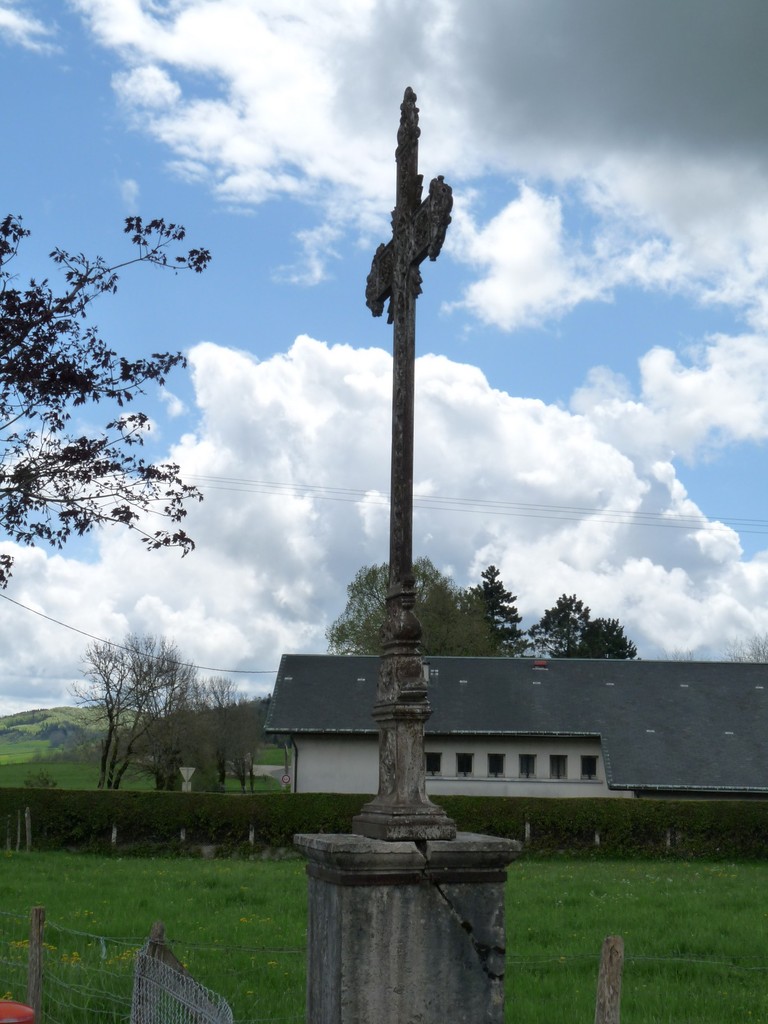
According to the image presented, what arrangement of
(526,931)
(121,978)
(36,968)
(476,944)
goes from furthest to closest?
(526,931), (121,978), (36,968), (476,944)

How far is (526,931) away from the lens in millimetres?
14031

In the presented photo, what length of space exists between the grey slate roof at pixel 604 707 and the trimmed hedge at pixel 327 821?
4416mm

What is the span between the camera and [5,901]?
17.0 m

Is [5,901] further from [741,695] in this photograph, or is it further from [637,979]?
[741,695]

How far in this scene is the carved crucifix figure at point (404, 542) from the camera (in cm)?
Answer: 557

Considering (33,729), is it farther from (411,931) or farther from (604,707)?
(411,931)

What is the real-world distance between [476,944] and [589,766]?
36486 mm

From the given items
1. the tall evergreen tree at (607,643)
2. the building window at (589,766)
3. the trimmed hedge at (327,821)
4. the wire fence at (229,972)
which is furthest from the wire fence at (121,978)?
the tall evergreen tree at (607,643)

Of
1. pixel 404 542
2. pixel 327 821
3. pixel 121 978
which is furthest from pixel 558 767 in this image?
pixel 404 542

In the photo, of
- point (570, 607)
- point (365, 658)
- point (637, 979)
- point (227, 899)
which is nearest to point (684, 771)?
point (365, 658)

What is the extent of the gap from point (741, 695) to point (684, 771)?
6.18 metres

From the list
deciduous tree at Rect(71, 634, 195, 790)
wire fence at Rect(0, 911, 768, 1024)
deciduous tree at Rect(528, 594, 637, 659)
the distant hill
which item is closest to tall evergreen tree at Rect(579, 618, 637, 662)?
deciduous tree at Rect(528, 594, 637, 659)

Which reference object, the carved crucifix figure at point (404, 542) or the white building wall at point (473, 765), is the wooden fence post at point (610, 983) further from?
the white building wall at point (473, 765)

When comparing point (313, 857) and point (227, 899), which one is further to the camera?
point (227, 899)
